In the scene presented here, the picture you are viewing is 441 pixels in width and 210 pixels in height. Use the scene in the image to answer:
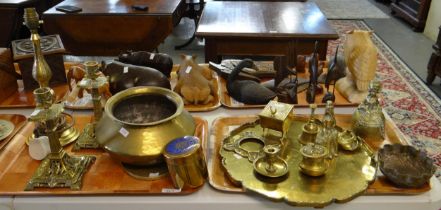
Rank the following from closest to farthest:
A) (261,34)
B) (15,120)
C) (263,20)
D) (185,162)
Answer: (185,162) < (15,120) < (261,34) < (263,20)

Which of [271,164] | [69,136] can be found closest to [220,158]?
[271,164]

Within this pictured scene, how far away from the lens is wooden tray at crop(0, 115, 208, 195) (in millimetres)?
994

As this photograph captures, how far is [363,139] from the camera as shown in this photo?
1190 mm

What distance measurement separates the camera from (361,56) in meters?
1.38

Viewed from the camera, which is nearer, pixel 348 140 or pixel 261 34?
pixel 348 140

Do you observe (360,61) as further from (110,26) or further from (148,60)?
(110,26)

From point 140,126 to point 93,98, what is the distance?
8.3 inches

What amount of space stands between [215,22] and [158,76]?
1.19 metres

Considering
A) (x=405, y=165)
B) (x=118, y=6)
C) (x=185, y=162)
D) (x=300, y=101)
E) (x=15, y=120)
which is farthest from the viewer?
(x=118, y=6)

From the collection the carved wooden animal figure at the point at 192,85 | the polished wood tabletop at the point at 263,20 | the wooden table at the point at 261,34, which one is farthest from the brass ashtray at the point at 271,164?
the polished wood tabletop at the point at 263,20

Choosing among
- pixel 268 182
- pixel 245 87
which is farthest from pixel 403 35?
pixel 268 182

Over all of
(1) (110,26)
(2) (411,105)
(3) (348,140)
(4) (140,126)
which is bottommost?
(2) (411,105)

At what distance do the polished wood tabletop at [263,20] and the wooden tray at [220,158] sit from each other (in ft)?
3.43

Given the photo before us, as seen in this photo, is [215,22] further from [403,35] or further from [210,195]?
[403,35]
